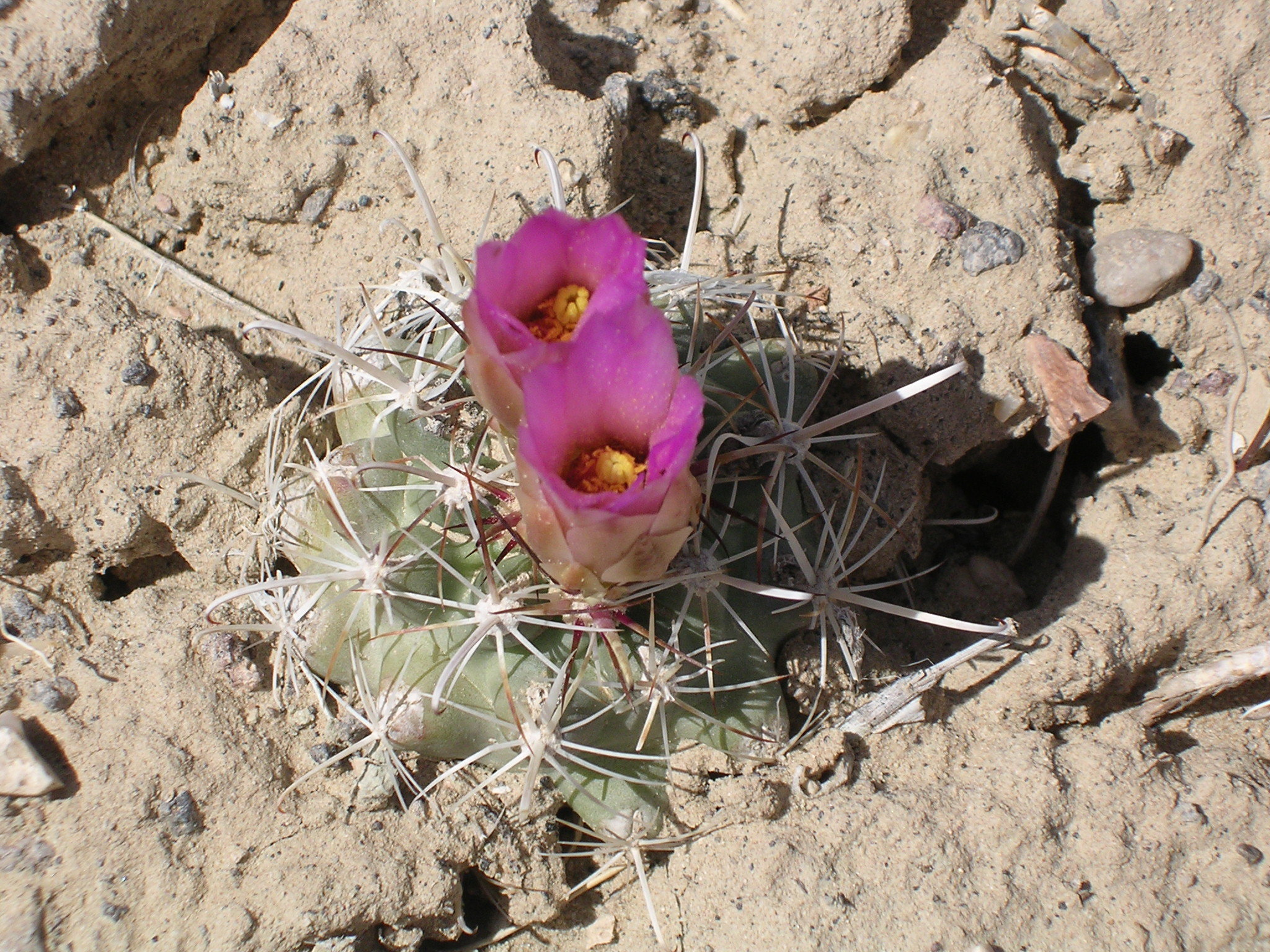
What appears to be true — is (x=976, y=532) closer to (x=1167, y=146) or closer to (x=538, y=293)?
(x=1167, y=146)

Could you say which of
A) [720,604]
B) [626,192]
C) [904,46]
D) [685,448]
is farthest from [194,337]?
[904,46]

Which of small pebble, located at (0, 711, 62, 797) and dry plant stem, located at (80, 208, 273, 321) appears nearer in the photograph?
small pebble, located at (0, 711, 62, 797)

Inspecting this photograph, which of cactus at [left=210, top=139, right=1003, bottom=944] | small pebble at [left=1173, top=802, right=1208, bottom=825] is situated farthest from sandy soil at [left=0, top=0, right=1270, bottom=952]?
cactus at [left=210, top=139, right=1003, bottom=944]

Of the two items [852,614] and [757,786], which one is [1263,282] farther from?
[757,786]

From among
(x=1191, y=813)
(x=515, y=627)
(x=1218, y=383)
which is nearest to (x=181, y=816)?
(x=515, y=627)

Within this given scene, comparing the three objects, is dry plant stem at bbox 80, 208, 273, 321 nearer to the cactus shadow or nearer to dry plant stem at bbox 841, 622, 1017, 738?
the cactus shadow
